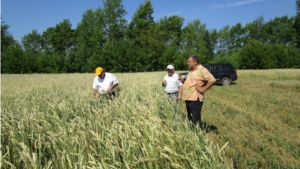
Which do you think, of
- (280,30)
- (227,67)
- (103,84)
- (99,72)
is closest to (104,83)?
(103,84)

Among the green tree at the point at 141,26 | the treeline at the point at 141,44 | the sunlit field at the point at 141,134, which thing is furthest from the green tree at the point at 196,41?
the sunlit field at the point at 141,134

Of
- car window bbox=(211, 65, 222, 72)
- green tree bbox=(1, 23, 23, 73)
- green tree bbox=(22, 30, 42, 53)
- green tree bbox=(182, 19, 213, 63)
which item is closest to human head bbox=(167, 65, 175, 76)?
car window bbox=(211, 65, 222, 72)

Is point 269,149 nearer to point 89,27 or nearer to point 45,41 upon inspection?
point 89,27

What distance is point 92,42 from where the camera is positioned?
49531 millimetres

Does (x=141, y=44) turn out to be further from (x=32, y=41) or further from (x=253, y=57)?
(x=32, y=41)

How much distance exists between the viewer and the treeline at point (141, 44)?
41.9 metres

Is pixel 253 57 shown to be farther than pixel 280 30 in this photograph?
No

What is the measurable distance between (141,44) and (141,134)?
4783 cm

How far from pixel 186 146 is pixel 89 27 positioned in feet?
182

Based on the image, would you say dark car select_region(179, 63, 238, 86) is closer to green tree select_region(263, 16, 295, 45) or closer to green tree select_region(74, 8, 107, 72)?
green tree select_region(74, 8, 107, 72)

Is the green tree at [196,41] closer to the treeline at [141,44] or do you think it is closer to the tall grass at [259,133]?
the treeline at [141,44]

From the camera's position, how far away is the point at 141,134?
96.1 inches

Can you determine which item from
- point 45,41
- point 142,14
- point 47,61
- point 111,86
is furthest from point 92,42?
point 111,86

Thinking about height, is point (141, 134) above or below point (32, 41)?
below
